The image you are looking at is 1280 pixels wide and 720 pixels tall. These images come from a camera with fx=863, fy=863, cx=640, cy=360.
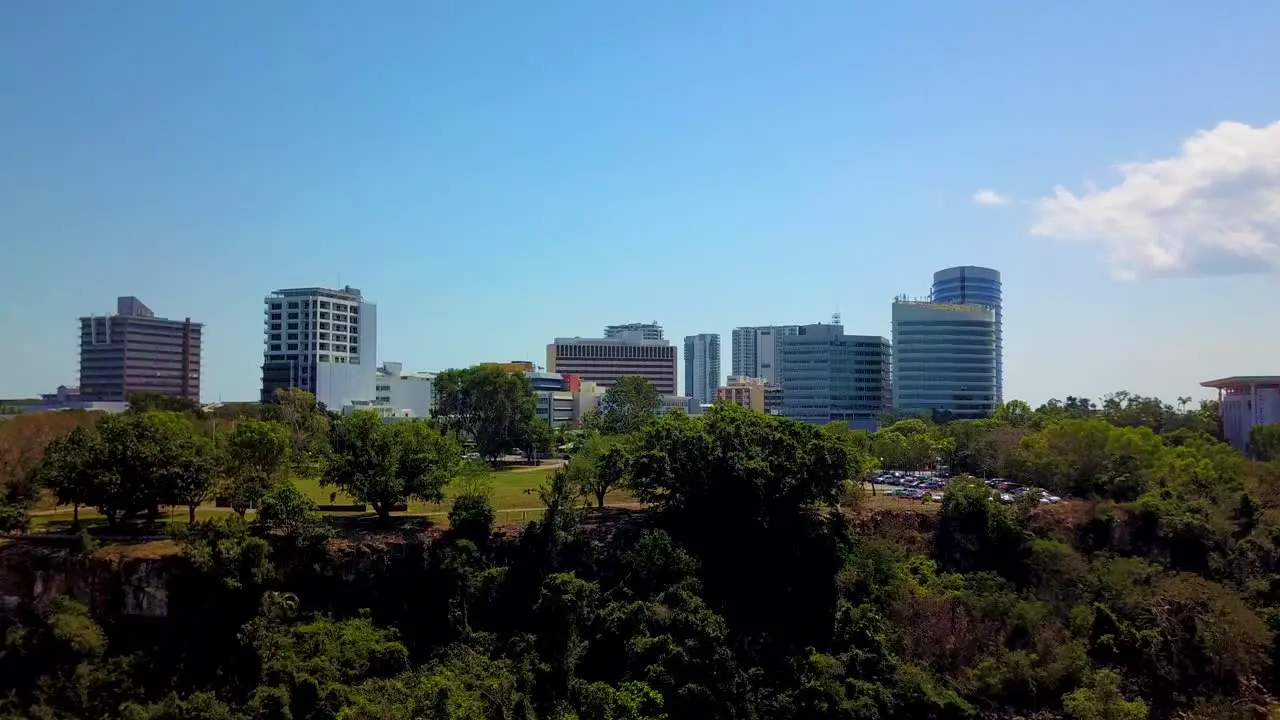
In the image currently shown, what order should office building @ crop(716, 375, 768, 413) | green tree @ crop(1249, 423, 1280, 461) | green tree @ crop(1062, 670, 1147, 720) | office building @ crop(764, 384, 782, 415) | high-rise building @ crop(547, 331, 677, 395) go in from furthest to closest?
high-rise building @ crop(547, 331, 677, 395) < office building @ crop(716, 375, 768, 413) < office building @ crop(764, 384, 782, 415) < green tree @ crop(1249, 423, 1280, 461) < green tree @ crop(1062, 670, 1147, 720)

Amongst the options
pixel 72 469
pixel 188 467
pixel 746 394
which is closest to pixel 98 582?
pixel 72 469

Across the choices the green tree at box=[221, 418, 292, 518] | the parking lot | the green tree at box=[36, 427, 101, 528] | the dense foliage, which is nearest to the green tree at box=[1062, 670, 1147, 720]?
the dense foliage

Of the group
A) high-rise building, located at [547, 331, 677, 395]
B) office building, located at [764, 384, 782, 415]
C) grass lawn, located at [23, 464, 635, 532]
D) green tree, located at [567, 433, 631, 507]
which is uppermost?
high-rise building, located at [547, 331, 677, 395]

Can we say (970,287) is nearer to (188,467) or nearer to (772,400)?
(772,400)

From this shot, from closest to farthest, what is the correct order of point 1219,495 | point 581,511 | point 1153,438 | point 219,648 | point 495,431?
1. point 219,648
2. point 581,511
3. point 1219,495
4. point 1153,438
5. point 495,431

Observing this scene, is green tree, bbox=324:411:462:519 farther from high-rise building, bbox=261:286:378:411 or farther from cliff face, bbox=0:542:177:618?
high-rise building, bbox=261:286:378:411

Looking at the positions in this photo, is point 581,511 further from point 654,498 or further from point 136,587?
point 136,587

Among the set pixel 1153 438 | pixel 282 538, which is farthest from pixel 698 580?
pixel 1153 438
